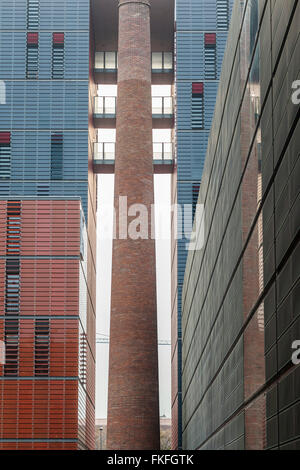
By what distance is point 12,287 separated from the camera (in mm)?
37688

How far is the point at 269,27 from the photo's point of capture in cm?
1262

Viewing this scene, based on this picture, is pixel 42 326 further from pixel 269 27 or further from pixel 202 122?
pixel 269 27

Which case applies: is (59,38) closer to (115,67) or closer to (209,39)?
(115,67)

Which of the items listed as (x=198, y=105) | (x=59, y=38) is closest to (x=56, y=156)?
(x=59, y=38)

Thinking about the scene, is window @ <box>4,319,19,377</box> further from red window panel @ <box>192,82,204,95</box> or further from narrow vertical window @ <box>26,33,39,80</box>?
red window panel @ <box>192,82,204,95</box>

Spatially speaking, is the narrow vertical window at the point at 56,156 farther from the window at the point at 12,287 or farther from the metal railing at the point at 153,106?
the window at the point at 12,287

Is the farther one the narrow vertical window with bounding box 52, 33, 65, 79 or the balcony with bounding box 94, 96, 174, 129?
the balcony with bounding box 94, 96, 174, 129

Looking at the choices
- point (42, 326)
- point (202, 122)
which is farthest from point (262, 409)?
point (202, 122)

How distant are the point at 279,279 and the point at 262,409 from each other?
2564mm

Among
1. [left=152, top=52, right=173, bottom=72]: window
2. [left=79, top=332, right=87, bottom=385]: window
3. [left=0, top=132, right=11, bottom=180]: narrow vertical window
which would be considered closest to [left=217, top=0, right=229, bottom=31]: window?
[left=152, top=52, right=173, bottom=72]: window

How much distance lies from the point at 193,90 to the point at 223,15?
4.07 meters

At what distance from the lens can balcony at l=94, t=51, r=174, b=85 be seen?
49.9 m

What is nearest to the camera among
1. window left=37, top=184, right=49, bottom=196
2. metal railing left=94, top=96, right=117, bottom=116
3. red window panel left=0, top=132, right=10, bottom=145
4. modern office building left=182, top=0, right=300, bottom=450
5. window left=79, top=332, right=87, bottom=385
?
modern office building left=182, top=0, right=300, bottom=450

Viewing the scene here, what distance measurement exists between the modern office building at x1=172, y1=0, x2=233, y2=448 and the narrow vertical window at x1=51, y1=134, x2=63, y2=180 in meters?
5.54
